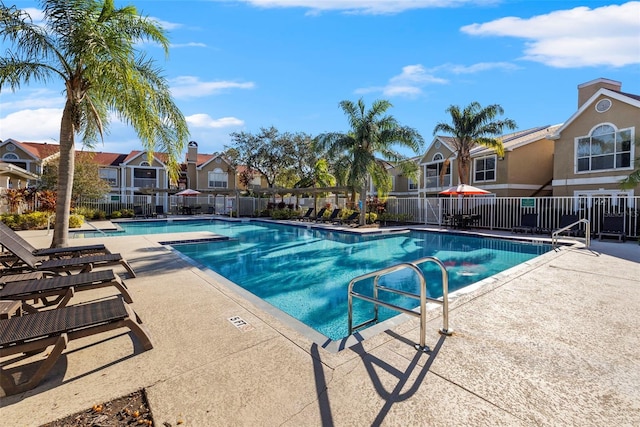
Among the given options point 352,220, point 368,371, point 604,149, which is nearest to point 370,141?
point 352,220

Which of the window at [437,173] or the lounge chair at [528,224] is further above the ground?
the window at [437,173]

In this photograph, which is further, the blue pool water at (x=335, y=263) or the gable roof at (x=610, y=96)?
the gable roof at (x=610, y=96)

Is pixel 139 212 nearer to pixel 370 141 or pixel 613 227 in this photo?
pixel 370 141

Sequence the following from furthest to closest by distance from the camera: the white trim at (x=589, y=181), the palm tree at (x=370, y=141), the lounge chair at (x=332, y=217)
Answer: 1. the lounge chair at (x=332, y=217)
2. the palm tree at (x=370, y=141)
3. the white trim at (x=589, y=181)

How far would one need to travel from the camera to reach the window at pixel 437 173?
26.5 meters

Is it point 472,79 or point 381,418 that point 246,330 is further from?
point 472,79

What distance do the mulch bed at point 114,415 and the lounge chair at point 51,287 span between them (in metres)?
2.32

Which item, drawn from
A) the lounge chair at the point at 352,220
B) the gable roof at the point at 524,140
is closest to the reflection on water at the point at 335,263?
the lounge chair at the point at 352,220

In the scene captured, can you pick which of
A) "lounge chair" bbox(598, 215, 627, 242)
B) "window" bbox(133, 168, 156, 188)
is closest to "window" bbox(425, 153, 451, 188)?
"lounge chair" bbox(598, 215, 627, 242)

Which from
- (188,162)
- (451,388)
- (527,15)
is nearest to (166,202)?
(188,162)

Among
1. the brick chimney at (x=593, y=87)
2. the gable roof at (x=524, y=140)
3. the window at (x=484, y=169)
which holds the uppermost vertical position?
the brick chimney at (x=593, y=87)

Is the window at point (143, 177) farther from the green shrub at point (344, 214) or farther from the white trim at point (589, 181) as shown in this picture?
the white trim at point (589, 181)

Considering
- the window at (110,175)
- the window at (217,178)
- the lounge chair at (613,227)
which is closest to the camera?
the lounge chair at (613,227)

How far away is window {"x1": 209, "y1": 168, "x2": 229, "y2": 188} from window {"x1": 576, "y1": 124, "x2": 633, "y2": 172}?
119 feet
